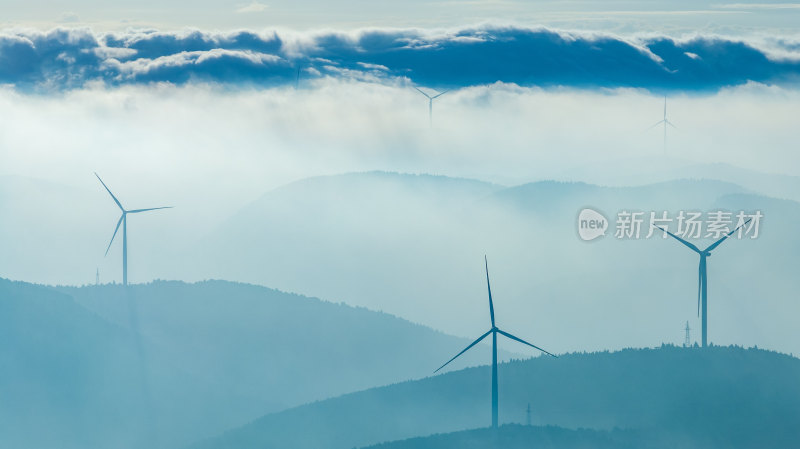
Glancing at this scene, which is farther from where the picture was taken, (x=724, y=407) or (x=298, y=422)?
(x=298, y=422)

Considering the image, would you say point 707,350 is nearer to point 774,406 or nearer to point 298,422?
point 774,406

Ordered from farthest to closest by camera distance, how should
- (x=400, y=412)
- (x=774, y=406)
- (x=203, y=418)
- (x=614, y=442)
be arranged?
(x=203, y=418) → (x=400, y=412) → (x=774, y=406) → (x=614, y=442)

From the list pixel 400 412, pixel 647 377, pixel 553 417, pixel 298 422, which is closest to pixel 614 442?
pixel 553 417

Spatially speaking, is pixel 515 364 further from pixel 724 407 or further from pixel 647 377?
pixel 724 407

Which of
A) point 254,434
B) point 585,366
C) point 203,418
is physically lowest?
point 203,418

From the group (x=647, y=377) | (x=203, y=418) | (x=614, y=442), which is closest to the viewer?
(x=614, y=442)

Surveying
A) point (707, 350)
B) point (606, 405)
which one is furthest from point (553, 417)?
point (707, 350)

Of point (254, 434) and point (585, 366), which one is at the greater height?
point (585, 366)

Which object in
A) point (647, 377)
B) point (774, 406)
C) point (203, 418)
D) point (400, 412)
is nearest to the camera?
point (774, 406)

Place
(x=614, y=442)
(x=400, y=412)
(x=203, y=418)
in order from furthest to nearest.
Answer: (x=203, y=418), (x=400, y=412), (x=614, y=442)
